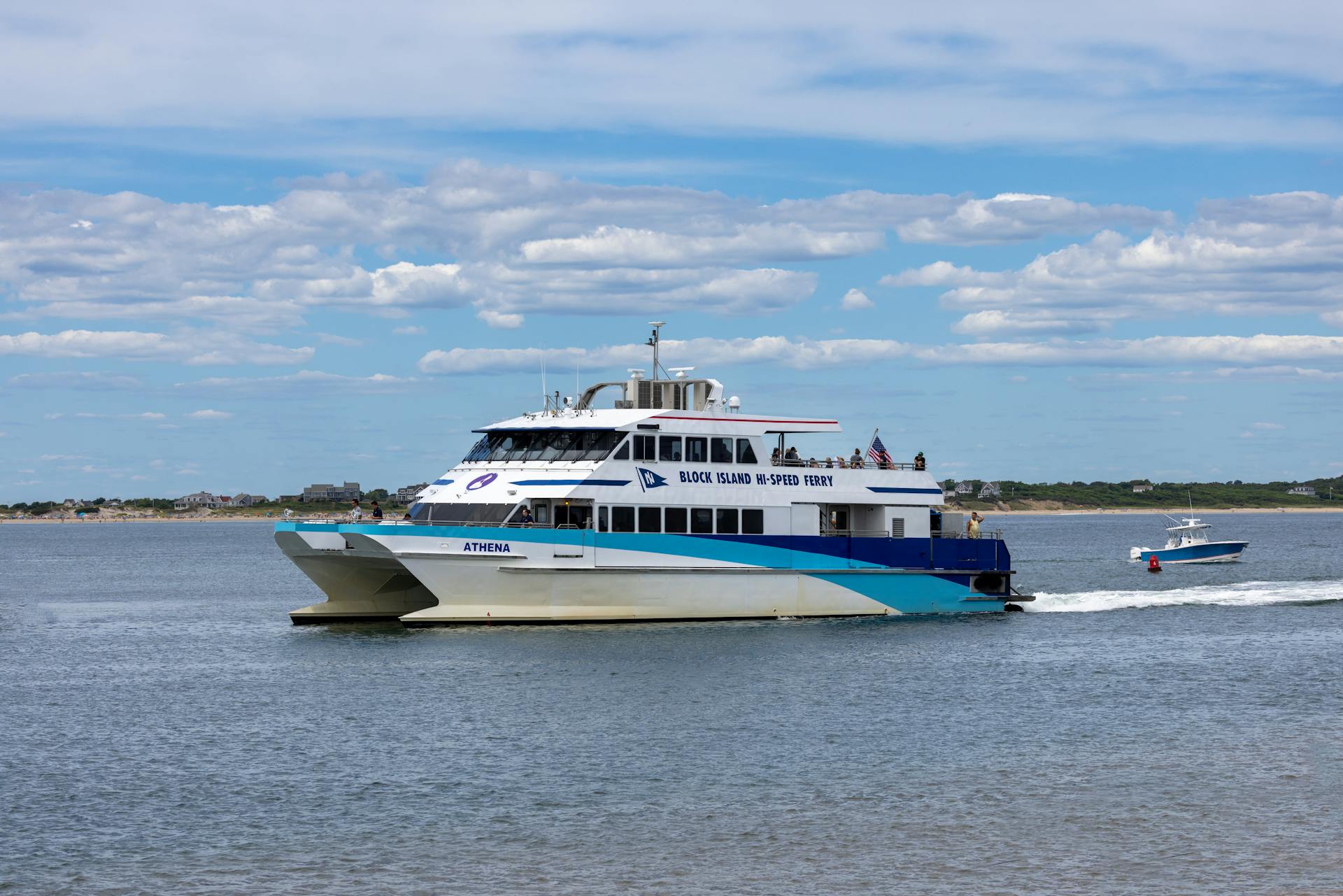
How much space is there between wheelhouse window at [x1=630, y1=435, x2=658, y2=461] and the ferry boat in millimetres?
36

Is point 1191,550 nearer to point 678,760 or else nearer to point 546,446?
point 546,446

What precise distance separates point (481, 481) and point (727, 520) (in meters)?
6.50

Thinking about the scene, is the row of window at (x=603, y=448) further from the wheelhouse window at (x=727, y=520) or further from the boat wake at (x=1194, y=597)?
the boat wake at (x=1194, y=597)

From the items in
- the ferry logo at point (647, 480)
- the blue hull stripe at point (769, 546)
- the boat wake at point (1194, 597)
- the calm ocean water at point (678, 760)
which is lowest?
the calm ocean water at point (678, 760)

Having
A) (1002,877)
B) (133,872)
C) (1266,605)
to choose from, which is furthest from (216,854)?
(1266,605)

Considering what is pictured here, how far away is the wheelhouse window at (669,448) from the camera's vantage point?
123 feet

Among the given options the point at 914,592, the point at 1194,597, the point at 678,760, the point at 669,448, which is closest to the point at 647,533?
the point at 669,448

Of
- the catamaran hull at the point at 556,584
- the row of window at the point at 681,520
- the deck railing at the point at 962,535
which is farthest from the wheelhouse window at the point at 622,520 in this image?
the deck railing at the point at 962,535

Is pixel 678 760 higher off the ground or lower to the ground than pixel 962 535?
lower

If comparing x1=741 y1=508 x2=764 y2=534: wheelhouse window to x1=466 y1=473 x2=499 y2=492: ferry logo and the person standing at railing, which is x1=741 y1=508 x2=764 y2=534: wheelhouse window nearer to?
x1=466 y1=473 x2=499 y2=492: ferry logo

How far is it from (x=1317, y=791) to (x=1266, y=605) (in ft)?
106

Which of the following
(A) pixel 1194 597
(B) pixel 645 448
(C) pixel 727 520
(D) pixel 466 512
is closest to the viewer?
(D) pixel 466 512

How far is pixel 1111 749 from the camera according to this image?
23.5 metres

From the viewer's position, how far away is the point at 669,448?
124 feet
